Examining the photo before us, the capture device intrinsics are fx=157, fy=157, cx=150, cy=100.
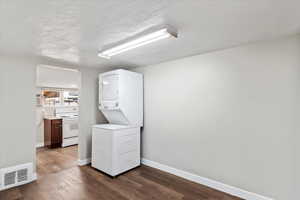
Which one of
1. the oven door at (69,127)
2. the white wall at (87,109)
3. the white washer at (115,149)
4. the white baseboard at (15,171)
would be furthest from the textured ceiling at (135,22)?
the oven door at (69,127)

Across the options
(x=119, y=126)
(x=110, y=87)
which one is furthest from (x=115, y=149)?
(x=110, y=87)

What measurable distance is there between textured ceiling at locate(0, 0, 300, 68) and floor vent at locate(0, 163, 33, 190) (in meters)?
1.90

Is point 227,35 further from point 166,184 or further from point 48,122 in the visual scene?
point 48,122

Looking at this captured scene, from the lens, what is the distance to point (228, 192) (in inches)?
94.0

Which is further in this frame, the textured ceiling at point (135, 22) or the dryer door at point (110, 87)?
the dryer door at point (110, 87)

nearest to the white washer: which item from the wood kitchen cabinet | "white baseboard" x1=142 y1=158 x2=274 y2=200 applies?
"white baseboard" x1=142 y1=158 x2=274 y2=200

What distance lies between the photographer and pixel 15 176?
259 cm

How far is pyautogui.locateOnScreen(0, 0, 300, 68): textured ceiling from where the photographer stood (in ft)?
4.40

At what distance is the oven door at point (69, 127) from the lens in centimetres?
506

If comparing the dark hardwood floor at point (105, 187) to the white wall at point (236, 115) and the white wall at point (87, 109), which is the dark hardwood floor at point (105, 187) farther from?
the white wall at point (87, 109)

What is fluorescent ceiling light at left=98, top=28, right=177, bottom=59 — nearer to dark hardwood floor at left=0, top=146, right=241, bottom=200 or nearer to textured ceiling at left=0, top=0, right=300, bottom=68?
textured ceiling at left=0, top=0, right=300, bottom=68

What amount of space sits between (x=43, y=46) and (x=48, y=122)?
3.33m

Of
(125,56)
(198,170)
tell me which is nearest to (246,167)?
(198,170)

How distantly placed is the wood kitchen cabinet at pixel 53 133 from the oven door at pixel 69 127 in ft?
0.51
